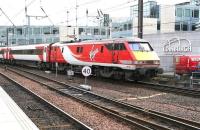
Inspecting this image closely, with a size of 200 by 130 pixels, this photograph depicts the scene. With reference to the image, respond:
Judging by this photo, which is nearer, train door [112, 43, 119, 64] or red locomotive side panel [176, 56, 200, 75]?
train door [112, 43, 119, 64]

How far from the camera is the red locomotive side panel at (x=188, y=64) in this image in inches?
1134

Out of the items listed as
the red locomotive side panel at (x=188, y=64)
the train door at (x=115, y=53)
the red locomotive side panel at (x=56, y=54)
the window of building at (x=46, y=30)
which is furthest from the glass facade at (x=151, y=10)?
the train door at (x=115, y=53)

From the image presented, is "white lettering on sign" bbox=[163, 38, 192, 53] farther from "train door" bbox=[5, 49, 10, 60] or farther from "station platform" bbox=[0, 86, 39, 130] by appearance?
"train door" bbox=[5, 49, 10, 60]

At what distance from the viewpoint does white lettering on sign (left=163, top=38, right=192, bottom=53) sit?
33.9 meters

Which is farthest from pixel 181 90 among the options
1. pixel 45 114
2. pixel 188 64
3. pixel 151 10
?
pixel 151 10

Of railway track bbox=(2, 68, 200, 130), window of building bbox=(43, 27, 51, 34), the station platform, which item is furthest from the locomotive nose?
window of building bbox=(43, 27, 51, 34)

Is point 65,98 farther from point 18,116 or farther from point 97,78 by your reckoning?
point 97,78

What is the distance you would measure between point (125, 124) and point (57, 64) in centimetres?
2635

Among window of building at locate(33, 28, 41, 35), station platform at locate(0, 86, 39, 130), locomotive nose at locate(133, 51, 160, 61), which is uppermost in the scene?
window of building at locate(33, 28, 41, 35)

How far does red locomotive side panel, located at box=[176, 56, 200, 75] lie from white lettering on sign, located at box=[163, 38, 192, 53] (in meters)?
4.27

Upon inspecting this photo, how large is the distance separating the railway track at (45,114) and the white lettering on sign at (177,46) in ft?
55.8

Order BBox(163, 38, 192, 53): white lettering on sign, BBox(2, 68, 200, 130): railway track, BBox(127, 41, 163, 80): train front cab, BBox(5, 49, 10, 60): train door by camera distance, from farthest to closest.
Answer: BBox(5, 49, 10, 60): train door < BBox(163, 38, 192, 53): white lettering on sign < BBox(127, 41, 163, 80): train front cab < BBox(2, 68, 200, 130): railway track

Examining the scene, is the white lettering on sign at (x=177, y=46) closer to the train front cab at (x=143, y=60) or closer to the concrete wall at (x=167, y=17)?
the train front cab at (x=143, y=60)

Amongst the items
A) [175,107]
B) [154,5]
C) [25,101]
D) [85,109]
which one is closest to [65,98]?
[25,101]
